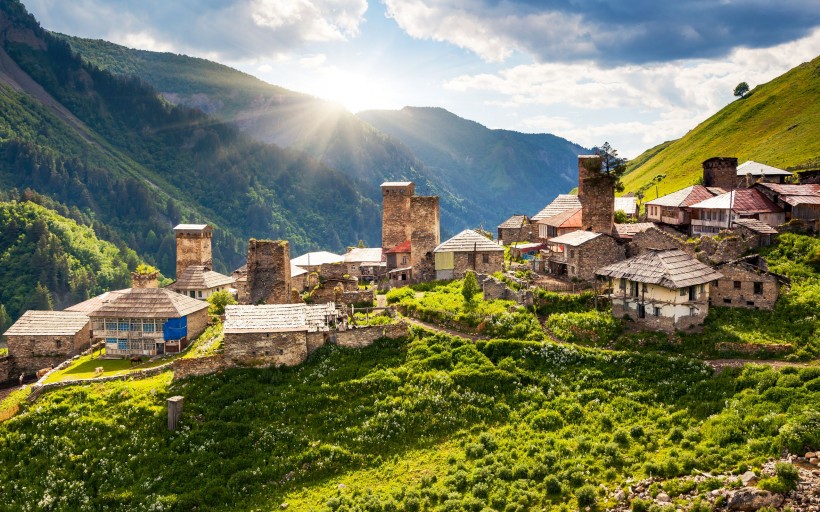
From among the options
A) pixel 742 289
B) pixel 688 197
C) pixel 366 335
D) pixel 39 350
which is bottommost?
pixel 39 350

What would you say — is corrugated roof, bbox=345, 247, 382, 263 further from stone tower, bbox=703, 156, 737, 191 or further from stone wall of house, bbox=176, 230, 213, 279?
stone tower, bbox=703, 156, 737, 191

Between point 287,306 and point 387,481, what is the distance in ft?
46.3

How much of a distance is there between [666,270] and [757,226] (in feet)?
46.5

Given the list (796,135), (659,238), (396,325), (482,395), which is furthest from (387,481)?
(796,135)

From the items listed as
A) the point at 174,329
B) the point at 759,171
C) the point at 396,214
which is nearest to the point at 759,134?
the point at 759,171

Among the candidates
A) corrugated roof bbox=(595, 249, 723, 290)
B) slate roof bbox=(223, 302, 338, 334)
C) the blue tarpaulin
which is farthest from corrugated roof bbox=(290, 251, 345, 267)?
corrugated roof bbox=(595, 249, 723, 290)

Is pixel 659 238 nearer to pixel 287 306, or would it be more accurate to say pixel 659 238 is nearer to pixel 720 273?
pixel 720 273

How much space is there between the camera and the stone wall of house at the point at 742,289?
33.2m

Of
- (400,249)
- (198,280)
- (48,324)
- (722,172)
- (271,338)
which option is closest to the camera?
(271,338)

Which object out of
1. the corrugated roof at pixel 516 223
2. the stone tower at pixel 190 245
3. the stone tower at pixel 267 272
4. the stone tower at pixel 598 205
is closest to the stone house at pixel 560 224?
the stone tower at pixel 598 205

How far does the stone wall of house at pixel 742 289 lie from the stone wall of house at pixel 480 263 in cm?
1594

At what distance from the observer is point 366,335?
111 feet

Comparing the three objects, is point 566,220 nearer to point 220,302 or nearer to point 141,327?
point 220,302

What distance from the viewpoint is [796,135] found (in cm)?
8881
